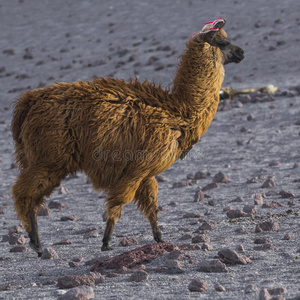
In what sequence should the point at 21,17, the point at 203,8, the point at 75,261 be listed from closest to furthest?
the point at 75,261, the point at 203,8, the point at 21,17

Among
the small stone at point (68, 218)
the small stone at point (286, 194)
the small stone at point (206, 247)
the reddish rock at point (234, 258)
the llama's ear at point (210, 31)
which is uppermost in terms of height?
the llama's ear at point (210, 31)

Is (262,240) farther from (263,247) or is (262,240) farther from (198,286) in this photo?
(198,286)

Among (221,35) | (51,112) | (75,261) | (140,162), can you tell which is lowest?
(75,261)

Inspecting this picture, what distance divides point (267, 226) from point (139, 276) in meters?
1.96

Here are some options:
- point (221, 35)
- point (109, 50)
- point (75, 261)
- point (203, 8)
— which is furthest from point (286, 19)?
point (75, 261)

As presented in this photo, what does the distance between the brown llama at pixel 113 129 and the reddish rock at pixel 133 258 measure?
0.74 metres

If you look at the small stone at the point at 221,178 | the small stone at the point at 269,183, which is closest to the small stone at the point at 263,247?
the small stone at the point at 269,183

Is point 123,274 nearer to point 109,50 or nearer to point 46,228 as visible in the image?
point 46,228

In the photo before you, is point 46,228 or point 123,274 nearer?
point 123,274

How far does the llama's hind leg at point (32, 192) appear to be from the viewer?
611 cm

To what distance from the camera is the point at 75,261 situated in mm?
5699

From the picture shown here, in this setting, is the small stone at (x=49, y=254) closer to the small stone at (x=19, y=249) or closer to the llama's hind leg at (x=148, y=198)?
the small stone at (x=19, y=249)

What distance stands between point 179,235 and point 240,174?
3417 mm

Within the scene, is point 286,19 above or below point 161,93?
below
